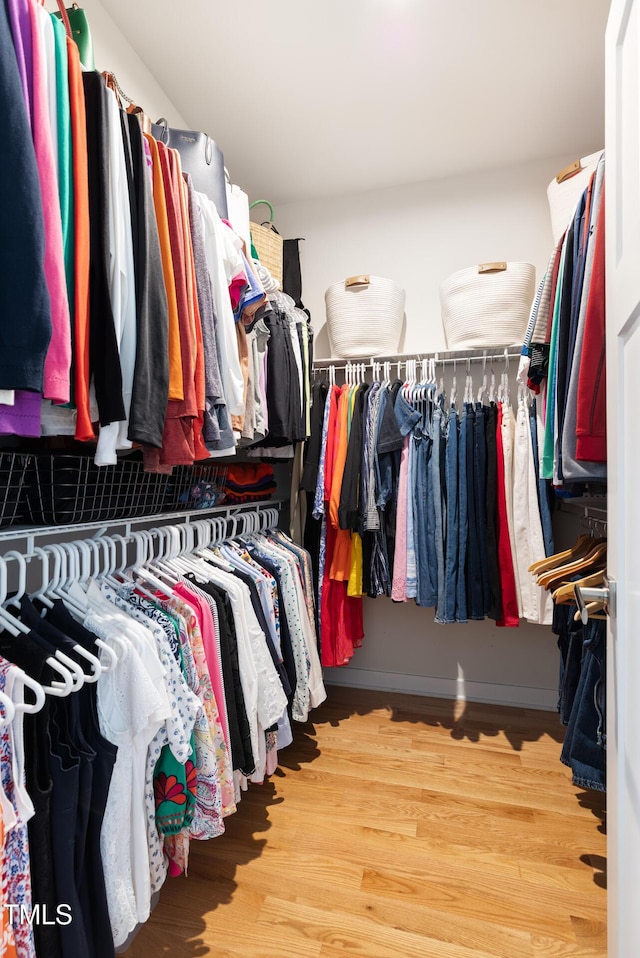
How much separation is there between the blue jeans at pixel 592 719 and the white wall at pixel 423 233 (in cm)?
182

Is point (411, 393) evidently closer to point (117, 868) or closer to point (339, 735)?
point (339, 735)

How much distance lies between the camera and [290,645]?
1978 millimetres

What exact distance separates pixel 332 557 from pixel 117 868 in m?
1.63

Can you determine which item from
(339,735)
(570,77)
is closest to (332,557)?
(339,735)

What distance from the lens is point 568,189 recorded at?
2145 millimetres

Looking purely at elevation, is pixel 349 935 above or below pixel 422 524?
below

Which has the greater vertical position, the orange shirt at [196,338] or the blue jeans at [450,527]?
the orange shirt at [196,338]

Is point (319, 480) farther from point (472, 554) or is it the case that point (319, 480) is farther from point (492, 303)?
point (492, 303)

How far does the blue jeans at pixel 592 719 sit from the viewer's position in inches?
57.2

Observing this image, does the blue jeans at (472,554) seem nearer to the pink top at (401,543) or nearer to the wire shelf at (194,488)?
the pink top at (401,543)

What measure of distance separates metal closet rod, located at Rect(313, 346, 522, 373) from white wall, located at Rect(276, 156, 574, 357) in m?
0.19

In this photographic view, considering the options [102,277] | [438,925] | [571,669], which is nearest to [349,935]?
[438,925]

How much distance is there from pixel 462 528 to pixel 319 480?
0.72 meters

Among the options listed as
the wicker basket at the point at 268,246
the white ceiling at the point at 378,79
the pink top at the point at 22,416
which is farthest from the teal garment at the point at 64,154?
the wicker basket at the point at 268,246
